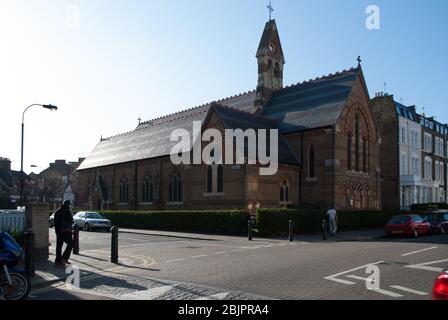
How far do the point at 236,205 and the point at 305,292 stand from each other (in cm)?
2228

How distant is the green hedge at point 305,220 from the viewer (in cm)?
2511

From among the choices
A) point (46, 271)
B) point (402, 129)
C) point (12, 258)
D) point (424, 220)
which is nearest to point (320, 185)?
point (424, 220)

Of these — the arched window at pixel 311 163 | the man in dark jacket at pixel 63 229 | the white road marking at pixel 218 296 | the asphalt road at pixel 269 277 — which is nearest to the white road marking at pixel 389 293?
the asphalt road at pixel 269 277

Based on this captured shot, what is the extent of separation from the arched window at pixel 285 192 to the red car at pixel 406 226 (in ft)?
33.1

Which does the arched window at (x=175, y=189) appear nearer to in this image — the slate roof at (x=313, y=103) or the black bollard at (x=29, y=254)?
the slate roof at (x=313, y=103)

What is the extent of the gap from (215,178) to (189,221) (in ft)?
14.9

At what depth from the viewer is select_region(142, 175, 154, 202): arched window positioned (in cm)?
4167

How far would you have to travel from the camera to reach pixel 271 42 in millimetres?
45312

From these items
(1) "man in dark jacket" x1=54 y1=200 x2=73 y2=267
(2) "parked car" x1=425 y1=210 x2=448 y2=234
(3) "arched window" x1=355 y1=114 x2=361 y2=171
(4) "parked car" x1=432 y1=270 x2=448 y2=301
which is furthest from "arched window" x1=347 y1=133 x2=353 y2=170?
(4) "parked car" x1=432 y1=270 x2=448 y2=301

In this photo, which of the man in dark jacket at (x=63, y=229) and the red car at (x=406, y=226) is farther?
the red car at (x=406, y=226)

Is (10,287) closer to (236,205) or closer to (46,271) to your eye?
(46,271)

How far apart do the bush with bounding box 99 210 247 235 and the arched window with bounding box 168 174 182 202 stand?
436 centimetres

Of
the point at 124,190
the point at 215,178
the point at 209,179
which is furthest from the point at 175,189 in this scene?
the point at 124,190
